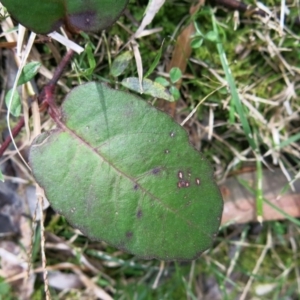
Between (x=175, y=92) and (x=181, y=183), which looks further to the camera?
(x=175, y=92)

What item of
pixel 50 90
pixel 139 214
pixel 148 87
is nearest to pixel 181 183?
pixel 139 214

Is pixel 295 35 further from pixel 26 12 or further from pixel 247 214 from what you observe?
pixel 26 12

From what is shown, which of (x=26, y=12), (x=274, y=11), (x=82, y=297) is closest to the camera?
(x=26, y=12)

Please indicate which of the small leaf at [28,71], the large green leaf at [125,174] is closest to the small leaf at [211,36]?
the large green leaf at [125,174]

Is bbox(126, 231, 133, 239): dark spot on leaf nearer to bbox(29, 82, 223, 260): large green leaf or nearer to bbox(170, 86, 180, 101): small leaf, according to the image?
bbox(29, 82, 223, 260): large green leaf

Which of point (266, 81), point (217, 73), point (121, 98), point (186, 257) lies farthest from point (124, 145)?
point (266, 81)

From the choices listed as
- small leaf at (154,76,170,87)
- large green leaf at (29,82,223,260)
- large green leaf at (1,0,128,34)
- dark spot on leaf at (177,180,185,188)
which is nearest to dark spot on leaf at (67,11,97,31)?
large green leaf at (1,0,128,34)

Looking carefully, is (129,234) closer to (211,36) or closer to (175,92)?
(175,92)
